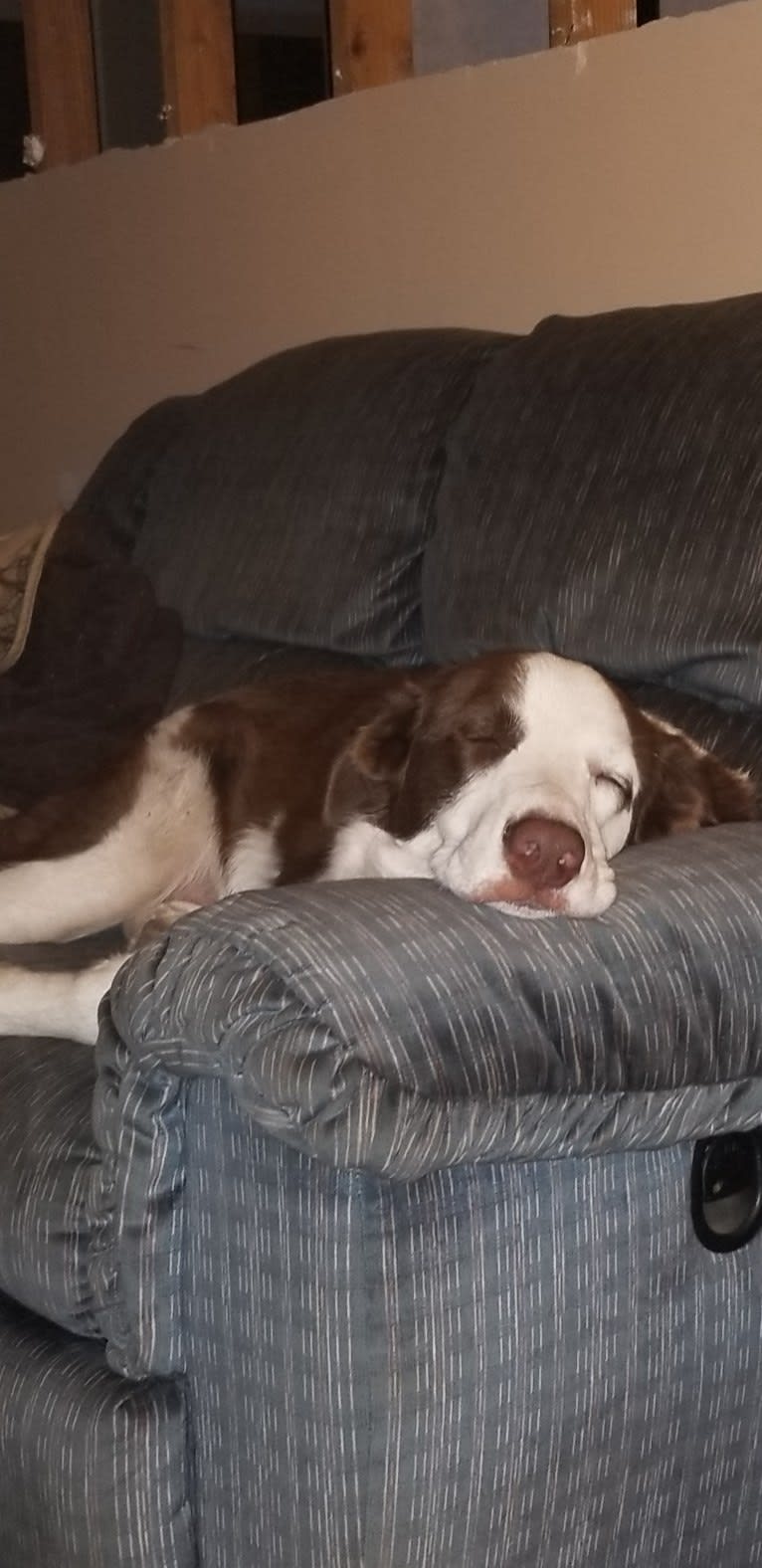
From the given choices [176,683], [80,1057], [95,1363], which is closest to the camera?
[95,1363]

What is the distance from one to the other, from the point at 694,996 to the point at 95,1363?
0.74 metres

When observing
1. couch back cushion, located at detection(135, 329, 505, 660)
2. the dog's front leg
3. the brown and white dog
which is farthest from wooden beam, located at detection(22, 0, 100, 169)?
the dog's front leg

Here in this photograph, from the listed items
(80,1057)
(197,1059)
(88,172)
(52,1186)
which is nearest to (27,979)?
(80,1057)

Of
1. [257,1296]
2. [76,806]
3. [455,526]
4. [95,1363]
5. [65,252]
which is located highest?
[65,252]

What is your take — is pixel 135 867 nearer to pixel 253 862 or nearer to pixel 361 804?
pixel 253 862

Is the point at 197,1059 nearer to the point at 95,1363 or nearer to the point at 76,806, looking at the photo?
the point at 95,1363

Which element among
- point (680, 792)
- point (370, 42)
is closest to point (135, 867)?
point (680, 792)

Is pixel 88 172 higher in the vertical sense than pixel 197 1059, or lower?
higher

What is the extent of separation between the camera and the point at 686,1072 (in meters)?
1.54

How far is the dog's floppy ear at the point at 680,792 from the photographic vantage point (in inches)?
85.5

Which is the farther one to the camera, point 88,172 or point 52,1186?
point 88,172

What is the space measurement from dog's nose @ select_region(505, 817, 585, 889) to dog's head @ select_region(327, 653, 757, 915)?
0.12ft

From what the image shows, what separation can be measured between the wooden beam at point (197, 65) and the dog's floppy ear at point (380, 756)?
Answer: 8.88 ft

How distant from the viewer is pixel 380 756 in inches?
92.5
